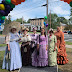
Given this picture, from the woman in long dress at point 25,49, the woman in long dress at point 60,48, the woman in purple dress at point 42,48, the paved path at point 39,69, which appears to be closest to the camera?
the paved path at point 39,69

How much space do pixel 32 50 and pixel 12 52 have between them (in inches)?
38.4

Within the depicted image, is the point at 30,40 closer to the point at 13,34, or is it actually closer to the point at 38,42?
the point at 38,42

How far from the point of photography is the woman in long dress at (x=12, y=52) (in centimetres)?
410

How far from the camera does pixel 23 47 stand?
15.2 ft

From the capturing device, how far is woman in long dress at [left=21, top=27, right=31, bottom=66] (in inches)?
177

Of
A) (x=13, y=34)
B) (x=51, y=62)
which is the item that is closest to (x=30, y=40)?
(x=13, y=34)

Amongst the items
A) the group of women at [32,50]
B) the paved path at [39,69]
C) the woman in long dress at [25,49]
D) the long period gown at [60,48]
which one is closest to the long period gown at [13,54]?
the group of women at [32,50]

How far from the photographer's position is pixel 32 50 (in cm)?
471

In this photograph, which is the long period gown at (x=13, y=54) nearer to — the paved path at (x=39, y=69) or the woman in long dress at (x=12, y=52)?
the woman in long dress at (x=12, y=52)

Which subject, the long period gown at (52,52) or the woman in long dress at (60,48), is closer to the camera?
the long period gown at (52,52)

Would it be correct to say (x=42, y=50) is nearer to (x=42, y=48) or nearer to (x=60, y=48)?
(x=42, y=48)

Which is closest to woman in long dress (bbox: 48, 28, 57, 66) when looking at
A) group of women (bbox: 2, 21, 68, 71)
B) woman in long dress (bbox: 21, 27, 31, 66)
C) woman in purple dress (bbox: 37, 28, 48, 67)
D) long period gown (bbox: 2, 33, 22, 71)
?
group of women (bbox: 2, 21, 68, 71)

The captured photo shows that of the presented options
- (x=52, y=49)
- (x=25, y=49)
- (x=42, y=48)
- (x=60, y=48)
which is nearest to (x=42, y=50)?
(x=42, y=48)

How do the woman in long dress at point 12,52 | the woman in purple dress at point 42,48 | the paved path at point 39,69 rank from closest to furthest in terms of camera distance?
the woman in long dress at point 12,52 < the paved path at point 39,69 < the woman in purple dress at point 42,48
